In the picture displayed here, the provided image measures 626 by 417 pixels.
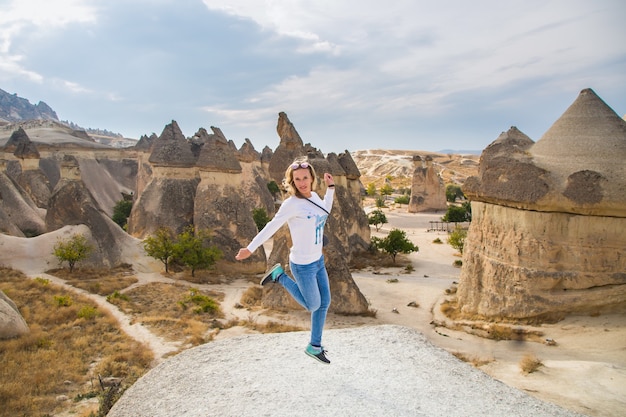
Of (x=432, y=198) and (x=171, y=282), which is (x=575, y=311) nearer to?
(x=171, y=282)

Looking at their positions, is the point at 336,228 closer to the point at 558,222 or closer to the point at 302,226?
the point at 558,222

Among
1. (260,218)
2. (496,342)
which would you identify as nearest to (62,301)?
(496,342)

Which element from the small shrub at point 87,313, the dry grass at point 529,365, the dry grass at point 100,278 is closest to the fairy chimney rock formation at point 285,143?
the dry grass at point 100,278

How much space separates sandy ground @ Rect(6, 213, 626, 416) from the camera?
236 inches

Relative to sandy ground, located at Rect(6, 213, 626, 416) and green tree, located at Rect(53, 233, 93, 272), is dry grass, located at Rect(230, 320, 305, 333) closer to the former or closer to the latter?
sandy ground, located at Rect(6, 213, 626, 416)

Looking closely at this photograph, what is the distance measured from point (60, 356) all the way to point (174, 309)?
3.89 m

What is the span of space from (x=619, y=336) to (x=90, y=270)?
1608 centimetres

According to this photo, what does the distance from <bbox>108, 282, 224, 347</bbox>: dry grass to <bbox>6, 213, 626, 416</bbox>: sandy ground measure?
36 cm

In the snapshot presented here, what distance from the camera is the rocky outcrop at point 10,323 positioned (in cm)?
906

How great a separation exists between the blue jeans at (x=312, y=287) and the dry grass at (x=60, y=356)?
4067 millimetres

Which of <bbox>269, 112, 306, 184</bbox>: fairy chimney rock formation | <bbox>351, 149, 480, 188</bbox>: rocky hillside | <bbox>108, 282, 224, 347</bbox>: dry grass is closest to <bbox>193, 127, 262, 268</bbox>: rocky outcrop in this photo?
<bbox>108, 282, 224, 347</bbox>: dry grass

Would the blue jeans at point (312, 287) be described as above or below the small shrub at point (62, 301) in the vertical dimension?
above

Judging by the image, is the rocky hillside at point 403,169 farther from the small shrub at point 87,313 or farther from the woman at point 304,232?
the woman at point 304,232

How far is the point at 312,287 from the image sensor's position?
4.39m
